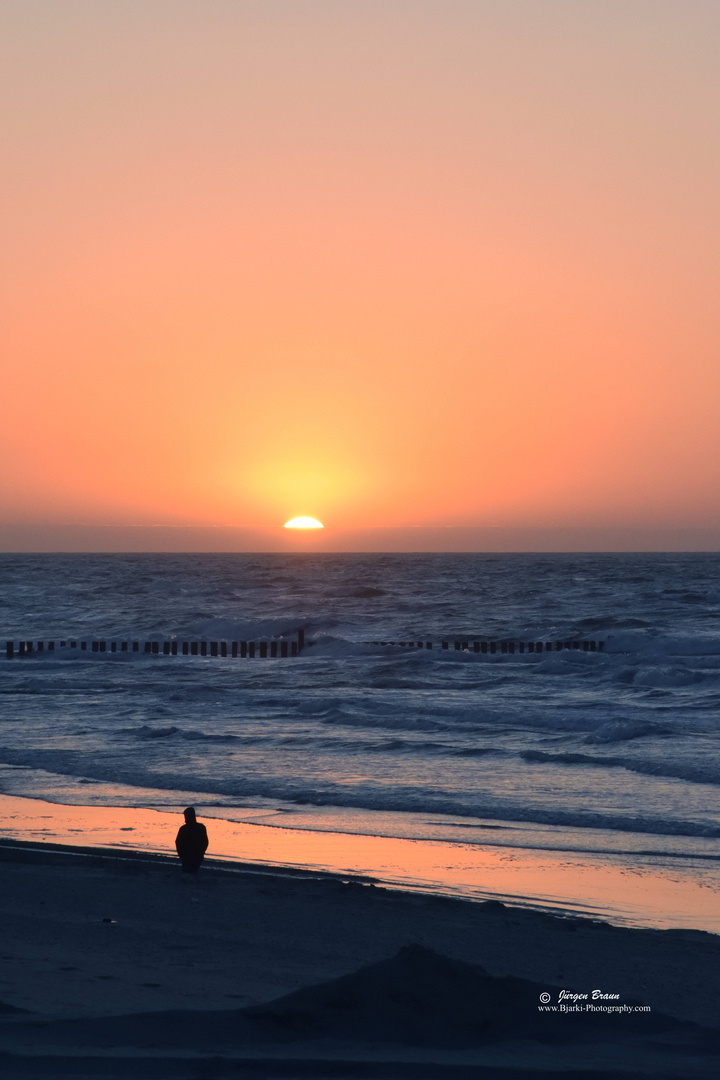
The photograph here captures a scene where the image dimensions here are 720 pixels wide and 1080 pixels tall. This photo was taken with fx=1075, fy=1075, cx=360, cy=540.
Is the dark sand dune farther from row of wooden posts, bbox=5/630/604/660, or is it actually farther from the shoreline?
row of wooden posts, bbox=5/630/604/660

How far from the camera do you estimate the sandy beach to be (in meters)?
5.27

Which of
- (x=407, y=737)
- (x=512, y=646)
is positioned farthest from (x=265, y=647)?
(x=407, y=737)

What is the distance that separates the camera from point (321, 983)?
6.22 metres

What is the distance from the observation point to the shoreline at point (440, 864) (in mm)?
8953

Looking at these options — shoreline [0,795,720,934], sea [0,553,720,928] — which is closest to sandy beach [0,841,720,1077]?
shoreline [0,795,720,934]

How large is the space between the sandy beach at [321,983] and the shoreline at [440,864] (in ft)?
2.09

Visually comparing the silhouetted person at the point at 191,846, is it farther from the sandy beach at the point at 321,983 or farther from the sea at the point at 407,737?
the sea at the point at 407,737

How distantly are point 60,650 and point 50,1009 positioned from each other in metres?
37.9

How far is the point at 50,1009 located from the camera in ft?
18.7

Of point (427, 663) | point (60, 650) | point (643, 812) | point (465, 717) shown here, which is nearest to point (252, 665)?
point (427, 663)

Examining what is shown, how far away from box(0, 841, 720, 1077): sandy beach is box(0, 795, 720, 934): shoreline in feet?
2.09

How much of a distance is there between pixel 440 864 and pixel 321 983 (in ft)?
14.2

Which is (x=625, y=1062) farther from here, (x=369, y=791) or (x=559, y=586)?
(x=559, y=586)

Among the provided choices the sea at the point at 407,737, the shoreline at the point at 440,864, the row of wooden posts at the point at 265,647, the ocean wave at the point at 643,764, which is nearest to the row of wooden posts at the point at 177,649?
the row of wooden posts at the point at 265,647
